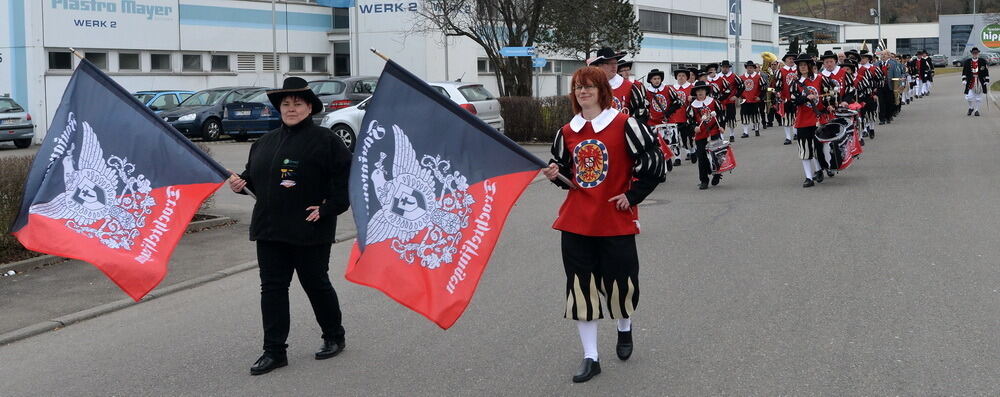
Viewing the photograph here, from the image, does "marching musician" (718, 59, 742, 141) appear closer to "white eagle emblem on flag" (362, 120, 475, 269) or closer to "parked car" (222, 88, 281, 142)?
"parked car" (222, 88, 281, 142)

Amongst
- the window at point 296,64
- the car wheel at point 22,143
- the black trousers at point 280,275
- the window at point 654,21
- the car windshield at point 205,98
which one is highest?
the window at point 654,21

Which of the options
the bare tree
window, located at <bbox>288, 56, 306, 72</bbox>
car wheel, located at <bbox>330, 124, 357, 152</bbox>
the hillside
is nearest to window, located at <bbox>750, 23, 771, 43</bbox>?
window, located at <bbox>288, 56, 306, 72</bbox>

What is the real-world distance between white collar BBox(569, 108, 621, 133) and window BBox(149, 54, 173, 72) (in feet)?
109

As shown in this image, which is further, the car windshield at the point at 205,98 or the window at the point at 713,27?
the window at the point at 713,27

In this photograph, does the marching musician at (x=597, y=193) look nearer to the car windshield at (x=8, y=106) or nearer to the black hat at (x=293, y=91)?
the black hat at (x=293, y=91)

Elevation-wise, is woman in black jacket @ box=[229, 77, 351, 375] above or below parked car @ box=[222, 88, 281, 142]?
below

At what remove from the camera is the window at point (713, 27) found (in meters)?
68.1

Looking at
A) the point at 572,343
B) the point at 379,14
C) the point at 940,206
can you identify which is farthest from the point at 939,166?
the point at 379,14

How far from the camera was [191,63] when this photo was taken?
3806 cm

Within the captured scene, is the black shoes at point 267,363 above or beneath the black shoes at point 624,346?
beneath

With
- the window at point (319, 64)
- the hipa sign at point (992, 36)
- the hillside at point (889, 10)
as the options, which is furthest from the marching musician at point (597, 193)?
the hillside at point (889, 10)

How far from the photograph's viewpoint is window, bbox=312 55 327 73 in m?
42.7

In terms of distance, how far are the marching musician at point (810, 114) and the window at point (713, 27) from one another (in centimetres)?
5412

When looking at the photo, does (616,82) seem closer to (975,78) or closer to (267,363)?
(267,363)
